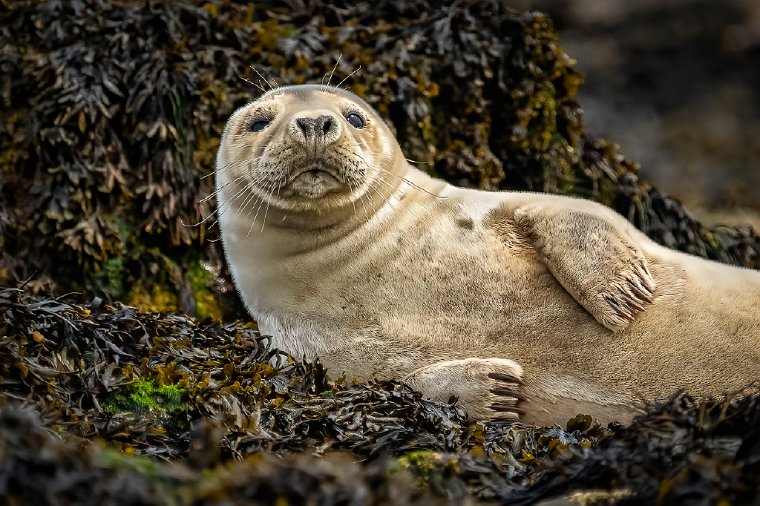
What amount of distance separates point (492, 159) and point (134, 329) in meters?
3.50

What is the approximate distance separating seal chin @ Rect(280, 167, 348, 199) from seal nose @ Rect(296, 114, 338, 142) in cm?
16

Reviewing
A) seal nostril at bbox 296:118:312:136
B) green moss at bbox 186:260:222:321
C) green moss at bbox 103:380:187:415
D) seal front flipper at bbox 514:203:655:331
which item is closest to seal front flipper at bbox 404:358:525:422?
seal front flipper at bbox 514:203:655:331

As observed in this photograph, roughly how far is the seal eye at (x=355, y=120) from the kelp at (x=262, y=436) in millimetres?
1242

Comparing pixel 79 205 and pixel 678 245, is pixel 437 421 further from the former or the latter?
pixel 678 245

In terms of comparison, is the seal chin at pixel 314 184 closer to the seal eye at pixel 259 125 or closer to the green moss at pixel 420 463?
the seal eye at pixel 259 125

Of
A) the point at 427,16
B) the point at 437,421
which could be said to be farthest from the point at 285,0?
the point at 437,421

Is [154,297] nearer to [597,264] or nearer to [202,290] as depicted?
[202,290]

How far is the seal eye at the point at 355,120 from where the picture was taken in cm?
558

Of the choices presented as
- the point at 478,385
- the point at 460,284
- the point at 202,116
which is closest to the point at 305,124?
the point at 460,284

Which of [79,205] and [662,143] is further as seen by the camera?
[662,143]

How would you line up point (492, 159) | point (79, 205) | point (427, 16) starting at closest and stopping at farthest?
point (79, 205)
point (492, 159)
point (427, 16)

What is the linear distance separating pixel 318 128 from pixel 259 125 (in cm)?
65

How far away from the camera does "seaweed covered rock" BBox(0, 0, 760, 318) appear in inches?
282

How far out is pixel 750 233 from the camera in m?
8.55
